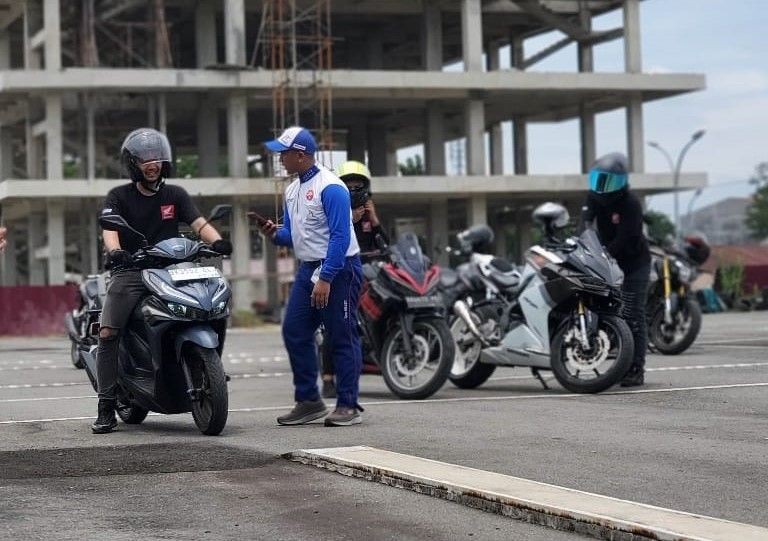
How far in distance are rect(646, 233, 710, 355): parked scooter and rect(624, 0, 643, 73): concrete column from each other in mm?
42331

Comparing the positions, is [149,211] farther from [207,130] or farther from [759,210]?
[759,210]

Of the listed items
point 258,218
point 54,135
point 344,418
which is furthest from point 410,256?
point 54,135

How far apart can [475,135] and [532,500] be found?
52243 mm

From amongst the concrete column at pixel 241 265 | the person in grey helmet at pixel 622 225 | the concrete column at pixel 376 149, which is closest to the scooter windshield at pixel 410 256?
the person in grey helmet at pixel 622 225

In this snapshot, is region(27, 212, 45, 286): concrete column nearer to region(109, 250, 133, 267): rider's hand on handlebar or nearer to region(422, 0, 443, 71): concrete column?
region(422, 0, 443, 71): concrete column

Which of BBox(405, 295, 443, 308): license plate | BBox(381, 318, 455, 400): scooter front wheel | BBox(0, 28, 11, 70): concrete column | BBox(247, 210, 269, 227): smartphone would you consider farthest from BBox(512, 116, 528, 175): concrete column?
BBox(247, 210, 269, 227): smartphone

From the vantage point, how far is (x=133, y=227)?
33.8ft

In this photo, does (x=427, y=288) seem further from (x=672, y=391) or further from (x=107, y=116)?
(x=107, y=116)

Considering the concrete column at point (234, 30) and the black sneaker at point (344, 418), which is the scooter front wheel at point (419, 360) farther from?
the concrete column at point (234, 30)

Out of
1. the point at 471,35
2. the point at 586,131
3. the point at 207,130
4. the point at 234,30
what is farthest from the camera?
the point at 586,131

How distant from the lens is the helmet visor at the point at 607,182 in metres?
13.7

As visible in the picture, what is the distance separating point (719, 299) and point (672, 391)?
31407mm

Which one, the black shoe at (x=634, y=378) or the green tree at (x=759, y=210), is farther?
the green tree at (x=759, y=210)

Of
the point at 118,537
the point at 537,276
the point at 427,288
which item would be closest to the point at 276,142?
the point at 427,288
